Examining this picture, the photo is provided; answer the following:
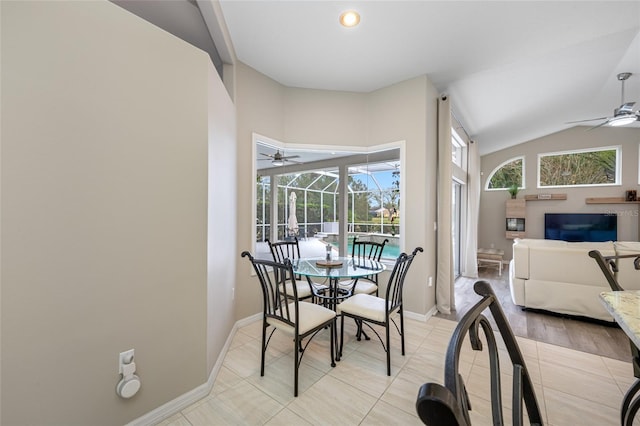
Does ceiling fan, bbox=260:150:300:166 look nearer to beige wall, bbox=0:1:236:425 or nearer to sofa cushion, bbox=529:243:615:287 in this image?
beige wall, bbox=0:1:236:425

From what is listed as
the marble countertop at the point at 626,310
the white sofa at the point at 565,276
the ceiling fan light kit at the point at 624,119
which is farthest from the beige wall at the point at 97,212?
the ceiling fan light kit at the point at 624,119

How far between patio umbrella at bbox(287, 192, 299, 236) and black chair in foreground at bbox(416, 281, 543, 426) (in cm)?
304

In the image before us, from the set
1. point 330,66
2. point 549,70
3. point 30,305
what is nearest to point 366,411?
point 30,305

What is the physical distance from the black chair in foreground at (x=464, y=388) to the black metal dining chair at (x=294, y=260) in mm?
2043

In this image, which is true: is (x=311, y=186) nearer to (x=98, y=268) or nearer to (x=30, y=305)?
(x=98, y=268)

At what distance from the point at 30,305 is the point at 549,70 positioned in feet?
18.1

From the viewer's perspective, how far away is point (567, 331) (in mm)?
2938

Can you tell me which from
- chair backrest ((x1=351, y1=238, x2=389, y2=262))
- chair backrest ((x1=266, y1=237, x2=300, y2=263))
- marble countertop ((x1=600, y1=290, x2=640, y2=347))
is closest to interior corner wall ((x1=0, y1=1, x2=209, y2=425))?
chair backrest ((x1=266, y1=237, x2=300, y2=263))

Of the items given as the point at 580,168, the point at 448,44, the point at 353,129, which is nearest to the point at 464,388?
the point at 448,44

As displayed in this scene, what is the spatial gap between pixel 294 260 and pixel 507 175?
23.2ft

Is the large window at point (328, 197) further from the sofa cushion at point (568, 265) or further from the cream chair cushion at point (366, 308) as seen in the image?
the sofa cushion at point (568, 265)

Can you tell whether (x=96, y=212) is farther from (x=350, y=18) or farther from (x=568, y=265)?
(x=568, y=265)

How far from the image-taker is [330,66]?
303 centimetres

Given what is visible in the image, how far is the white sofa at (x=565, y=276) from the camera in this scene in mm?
3010
